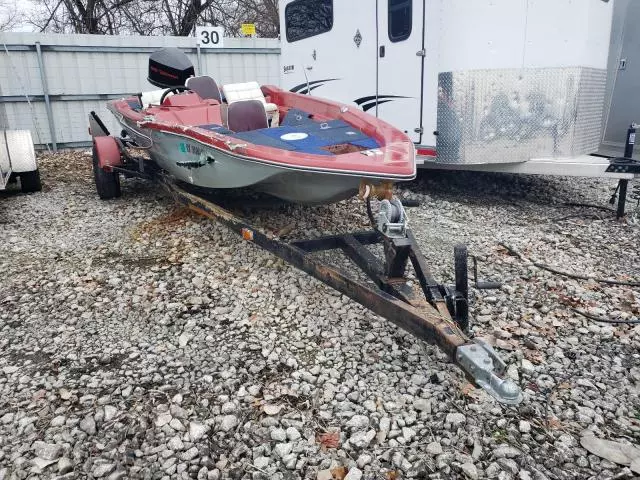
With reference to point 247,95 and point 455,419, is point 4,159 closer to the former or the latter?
point 247,95

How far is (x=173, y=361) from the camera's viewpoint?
2857mm

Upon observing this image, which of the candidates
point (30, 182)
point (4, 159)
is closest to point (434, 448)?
point (4, 159)

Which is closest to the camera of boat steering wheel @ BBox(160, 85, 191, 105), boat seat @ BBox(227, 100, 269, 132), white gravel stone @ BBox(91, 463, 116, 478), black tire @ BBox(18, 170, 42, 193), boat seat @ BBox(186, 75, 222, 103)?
white gravel stone @ BBox(91, 463, 116, 478)

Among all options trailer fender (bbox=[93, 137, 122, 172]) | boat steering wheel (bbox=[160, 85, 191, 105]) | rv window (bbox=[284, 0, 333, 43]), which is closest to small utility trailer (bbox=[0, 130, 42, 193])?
trailer fender (bbox=[93, 137, 122, 172])

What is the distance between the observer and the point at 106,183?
19.9 ft

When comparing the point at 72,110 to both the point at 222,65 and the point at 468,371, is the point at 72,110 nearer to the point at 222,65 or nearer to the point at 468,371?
the point at 222,65

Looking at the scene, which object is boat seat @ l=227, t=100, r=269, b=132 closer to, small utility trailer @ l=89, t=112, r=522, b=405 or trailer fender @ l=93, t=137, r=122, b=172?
small utility trailer @ l=89, t=112, r=522, b=405

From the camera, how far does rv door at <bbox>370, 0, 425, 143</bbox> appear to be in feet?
17.3

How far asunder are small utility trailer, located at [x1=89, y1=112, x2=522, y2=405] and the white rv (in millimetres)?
2097

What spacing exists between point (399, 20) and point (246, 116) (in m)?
1.97

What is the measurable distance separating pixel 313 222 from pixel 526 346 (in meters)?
2.45

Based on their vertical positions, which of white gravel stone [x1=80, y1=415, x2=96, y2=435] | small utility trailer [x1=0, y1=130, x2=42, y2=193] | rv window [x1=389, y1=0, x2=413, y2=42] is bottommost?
white gravel stone [x1=80, y1=415, x2=96, y2=435]

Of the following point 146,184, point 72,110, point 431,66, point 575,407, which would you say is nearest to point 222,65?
point 72,110

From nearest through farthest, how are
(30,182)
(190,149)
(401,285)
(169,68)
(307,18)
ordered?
(401,285)
(190,149)
(169,68)
(30,182)
(307,18)
